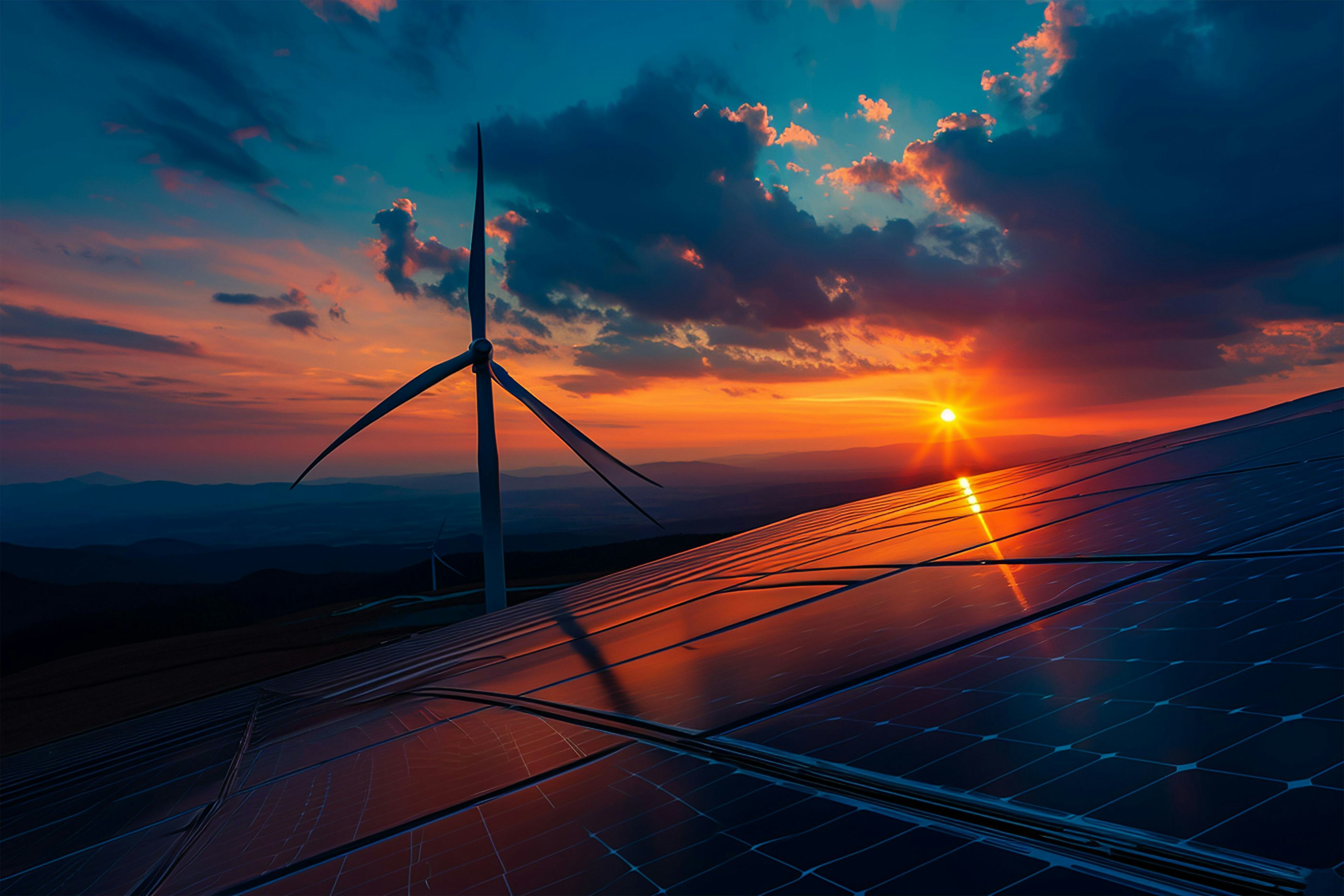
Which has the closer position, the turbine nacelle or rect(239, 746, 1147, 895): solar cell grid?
rect(239, 746, 1147, 895): solar cell grid

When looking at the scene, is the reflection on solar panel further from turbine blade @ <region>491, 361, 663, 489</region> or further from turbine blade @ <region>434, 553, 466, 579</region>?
turbine blade @ <region>434, 553, 466, 579</region>

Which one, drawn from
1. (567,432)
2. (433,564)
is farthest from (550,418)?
(433,564)

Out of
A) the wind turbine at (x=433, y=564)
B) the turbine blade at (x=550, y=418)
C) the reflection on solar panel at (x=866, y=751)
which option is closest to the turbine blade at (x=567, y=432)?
the turbine blade at (x=550, y=418)

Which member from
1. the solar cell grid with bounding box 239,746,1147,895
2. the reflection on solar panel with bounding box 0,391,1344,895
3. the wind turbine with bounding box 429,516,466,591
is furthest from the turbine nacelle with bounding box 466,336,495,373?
the wind turbine with bounding box 429,516,466,591

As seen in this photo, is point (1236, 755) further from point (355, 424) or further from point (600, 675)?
point (355, 424)

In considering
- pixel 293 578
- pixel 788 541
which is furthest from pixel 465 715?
pixel 293 578

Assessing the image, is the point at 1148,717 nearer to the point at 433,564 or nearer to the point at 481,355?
the point at 481,355
